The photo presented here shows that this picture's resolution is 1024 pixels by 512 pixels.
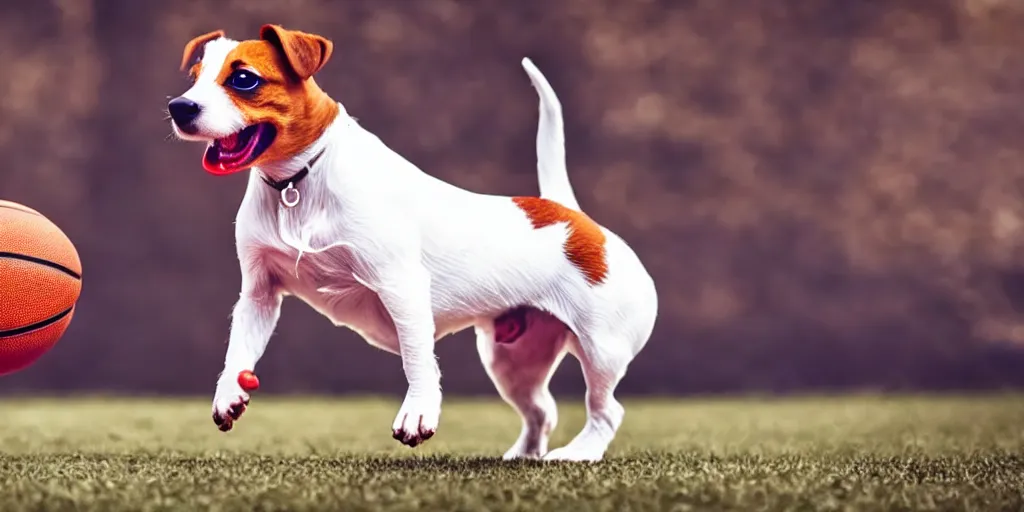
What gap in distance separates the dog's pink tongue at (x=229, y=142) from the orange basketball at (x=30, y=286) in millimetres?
574

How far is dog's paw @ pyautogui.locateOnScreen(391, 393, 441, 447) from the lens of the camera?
6.21ft

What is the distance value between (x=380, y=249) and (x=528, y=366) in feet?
1.90

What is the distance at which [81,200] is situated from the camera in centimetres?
525

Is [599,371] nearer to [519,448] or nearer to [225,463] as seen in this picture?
[519,448]

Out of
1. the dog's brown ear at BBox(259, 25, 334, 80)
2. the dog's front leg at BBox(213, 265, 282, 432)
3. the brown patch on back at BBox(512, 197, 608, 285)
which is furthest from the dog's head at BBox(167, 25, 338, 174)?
the brown patch on back at BBox(512, 197, 608, 285)

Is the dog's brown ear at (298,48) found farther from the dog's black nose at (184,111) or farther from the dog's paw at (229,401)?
the dog's paw at (229,401)

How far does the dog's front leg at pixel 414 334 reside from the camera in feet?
6.37

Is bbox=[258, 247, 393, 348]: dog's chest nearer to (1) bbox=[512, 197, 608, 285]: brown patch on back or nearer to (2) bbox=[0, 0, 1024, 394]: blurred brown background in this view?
(1) bbox=[512, 197, 608, 285]: brown patch on back

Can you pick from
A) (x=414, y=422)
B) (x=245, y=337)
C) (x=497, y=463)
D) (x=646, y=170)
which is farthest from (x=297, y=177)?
(x=646, y=170)

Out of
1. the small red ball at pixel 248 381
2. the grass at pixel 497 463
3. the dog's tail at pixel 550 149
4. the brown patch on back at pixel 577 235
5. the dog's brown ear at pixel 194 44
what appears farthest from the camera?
the dog's tail at pixel 550 149

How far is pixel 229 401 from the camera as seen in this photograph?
1946mm

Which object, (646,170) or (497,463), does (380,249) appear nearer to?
(497,463)

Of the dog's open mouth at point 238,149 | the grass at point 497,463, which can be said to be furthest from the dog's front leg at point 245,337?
the dog's open mouth at point 238,149

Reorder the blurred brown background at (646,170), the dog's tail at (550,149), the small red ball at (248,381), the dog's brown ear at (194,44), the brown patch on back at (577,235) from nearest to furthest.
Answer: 1. the small red ball at (248,381)
2. the dog's brown ear at (194,44)
3. the brown patch on back at (577,235)
4. the dog's tail at (550,149)
5. the blurred brown background at (646,170)
